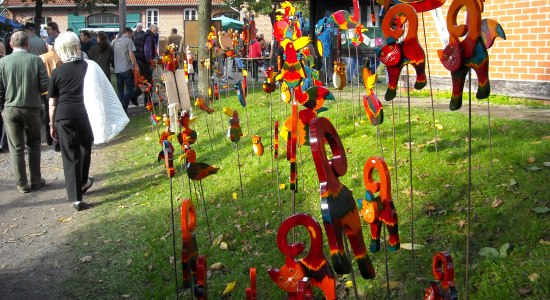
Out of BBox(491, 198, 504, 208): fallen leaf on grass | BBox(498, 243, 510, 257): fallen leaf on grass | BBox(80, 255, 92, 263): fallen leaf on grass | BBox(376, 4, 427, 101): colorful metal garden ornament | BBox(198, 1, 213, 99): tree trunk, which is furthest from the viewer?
BBox(198, 1, 213, 99): tree trunk

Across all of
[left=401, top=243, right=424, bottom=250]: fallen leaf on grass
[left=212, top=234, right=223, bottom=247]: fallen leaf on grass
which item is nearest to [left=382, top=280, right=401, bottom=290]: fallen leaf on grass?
[left=401, top=243, right=424, bottom=250]: fallen leaf on grass

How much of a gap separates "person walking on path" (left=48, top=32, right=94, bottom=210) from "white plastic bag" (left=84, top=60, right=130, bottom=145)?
14 cm

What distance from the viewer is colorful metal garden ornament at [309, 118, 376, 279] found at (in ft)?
8.00

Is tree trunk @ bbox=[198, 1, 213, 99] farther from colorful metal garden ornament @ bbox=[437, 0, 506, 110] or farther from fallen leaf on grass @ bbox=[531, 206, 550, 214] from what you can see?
colorful metal garden ornament @ bbox=[437, 0, 506, 110]

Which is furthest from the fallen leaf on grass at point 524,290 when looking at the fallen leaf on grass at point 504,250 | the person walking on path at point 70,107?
the person walking on path at point 70,107

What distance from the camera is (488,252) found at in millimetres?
4027

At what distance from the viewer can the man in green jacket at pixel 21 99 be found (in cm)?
791

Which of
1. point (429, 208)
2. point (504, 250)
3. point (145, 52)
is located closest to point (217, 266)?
point (429, 208)

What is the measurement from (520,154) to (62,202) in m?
5.23

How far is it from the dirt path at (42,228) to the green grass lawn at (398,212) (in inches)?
6.8

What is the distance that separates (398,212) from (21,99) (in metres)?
5.24

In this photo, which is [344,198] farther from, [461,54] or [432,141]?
[432,141]

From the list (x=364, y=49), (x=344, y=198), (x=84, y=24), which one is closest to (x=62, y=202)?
(x=344, y=198)

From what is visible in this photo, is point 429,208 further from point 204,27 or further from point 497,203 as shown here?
point 204,27
